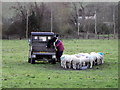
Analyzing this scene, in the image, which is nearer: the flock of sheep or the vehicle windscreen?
the flock of sheep

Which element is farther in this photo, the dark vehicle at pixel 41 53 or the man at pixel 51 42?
the man at pixel 51 42

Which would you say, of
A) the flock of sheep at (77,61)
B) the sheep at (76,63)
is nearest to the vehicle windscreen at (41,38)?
the flock of sheep at (77,61)

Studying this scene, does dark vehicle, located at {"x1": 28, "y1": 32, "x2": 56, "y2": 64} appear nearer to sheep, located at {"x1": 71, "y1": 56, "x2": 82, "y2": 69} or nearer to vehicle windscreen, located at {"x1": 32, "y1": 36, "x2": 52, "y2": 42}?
vehicle windscreen, located at {"x1": 32, "y1": 36, "x2": 52, "y2": 42}

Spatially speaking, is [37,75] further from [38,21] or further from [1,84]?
[38,21]

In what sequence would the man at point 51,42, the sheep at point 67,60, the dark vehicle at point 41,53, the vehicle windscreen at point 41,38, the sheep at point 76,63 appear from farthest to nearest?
the vehicle windscreen at point 41,38
the man at point 51,42
the dark vehicle at point 41,53
the sheep at point 67,60
the sheep at point 76,63

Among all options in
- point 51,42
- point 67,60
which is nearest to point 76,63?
point 67,60

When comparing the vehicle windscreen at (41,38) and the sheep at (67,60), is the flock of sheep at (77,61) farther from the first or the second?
the vehicle windscreen at (41,38)

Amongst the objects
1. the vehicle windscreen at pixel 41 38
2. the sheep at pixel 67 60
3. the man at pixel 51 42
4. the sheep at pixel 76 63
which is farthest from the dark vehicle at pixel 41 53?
the sheep at pixel 76 63

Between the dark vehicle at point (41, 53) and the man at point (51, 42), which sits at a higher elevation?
the man at point (51, 42)

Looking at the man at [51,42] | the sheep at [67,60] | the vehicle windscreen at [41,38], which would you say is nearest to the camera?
the sheep at [67,60]

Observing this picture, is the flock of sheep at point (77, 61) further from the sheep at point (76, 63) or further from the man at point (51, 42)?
the man at point (51, 42)

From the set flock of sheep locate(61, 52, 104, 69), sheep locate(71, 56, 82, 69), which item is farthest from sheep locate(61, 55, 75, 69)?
sheep locate(71, 56, 82, 69)

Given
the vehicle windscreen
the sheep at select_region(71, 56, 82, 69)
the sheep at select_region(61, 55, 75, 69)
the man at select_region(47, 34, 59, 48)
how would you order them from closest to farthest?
the sheep at select_region(71, 56, 82, 69) → the sheep at select_region(61, 55, 75, 69) → the man at select_region(47, 34, 59, 48) → the vehicle windscreen

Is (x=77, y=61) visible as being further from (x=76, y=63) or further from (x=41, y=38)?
(x=41, y=38)
